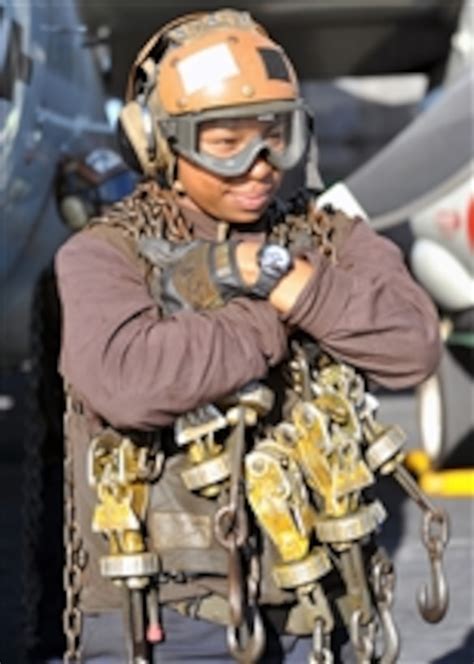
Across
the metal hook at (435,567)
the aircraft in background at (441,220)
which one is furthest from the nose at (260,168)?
the aircraft in background at (441,220)

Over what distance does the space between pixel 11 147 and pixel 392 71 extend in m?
9.67

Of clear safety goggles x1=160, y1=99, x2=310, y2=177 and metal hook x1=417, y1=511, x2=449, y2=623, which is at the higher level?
clear safety goggles x1=160, y1=99, x2=310, y2=177

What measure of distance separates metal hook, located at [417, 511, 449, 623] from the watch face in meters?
0.47

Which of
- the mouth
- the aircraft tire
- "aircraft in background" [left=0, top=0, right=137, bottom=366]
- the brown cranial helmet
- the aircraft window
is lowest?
the aircraft tire

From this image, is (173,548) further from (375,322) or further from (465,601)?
(465,601)

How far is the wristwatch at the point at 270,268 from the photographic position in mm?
2812

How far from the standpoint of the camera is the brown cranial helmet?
289 cm

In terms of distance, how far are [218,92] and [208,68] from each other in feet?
0.14

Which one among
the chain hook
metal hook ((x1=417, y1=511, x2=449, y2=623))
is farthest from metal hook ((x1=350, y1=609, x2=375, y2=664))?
metal hook ((x1=417, y1=511, x2=449, y2=623))

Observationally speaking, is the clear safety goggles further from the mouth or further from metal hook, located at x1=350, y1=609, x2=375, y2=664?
metal hook, located at x1=350, y1=609, x2=375, y2=664

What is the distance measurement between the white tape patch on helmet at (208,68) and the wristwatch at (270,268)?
0.27 meters

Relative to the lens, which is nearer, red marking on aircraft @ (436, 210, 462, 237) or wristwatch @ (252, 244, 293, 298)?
wristwatch @ (252, 244, 293, 298)

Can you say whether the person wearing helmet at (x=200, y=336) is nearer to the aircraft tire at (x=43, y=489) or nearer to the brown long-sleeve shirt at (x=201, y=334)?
the brown long-sleeve shirt at (x=201, y=334)

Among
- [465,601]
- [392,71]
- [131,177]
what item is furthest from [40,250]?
[392,71]
